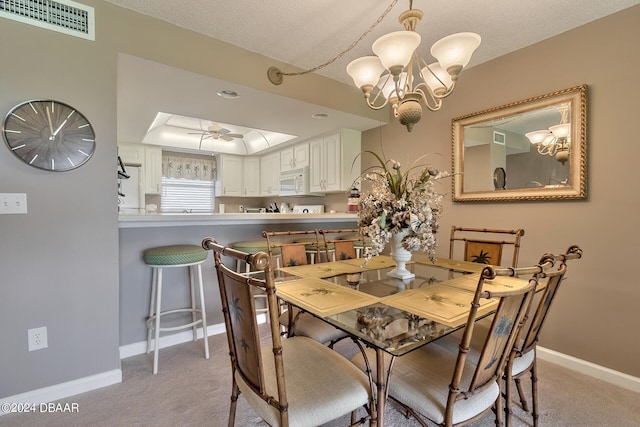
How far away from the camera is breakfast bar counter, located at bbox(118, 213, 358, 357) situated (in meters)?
2.22

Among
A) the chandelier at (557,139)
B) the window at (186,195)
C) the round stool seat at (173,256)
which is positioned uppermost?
the chandelier at (557,139)

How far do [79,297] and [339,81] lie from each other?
282cm

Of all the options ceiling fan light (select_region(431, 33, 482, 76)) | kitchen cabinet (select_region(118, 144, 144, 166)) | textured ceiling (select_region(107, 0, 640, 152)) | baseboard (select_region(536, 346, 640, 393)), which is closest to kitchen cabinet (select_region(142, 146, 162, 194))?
kitchen cabinet (select_region(118, 144, 144, 166))

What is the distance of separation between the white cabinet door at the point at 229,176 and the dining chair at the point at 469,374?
15.9 ft

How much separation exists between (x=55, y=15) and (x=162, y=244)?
158cm

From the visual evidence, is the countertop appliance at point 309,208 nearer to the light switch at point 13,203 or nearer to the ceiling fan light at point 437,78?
the ceiling fan light at point 437,78

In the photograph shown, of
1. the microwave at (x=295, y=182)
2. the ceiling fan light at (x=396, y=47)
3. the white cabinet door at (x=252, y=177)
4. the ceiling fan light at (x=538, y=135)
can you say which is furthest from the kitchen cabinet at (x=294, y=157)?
the ceiling fan light at (x=396, y=47)

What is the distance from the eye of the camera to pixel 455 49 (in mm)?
1496

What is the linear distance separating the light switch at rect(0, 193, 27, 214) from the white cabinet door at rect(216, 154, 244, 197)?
12.4 feet

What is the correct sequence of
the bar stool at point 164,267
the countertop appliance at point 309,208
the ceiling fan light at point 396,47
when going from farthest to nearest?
the countertop appliance at point 309,208 → the bar stool at point 164,267 → the ceiling fan light at point 396,47

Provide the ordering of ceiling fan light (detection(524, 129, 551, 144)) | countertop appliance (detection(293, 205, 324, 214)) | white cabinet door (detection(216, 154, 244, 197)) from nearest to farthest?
ceiling fan light (detection(524, 129, 551, 144)) < countertop appliance (detection(293, 205, 324, 214)) < white cabinet door (detection(216, 154, 244, 197))

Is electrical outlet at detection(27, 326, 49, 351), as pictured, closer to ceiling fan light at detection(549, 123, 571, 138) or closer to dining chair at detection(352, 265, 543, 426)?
dining chair at detection(352, 265, 543, 426)

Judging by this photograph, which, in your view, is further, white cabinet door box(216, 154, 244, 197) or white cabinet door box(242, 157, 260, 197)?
white cabinet door box(242, 157, 260, 197)

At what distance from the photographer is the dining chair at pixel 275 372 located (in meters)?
0.90
